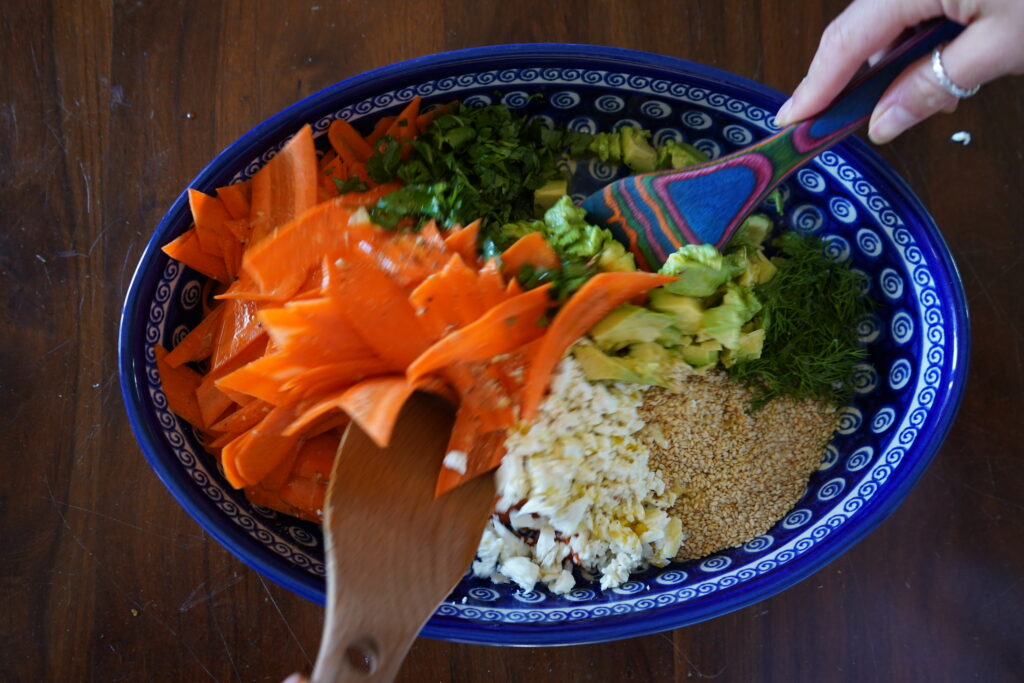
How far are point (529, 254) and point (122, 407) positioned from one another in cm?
94

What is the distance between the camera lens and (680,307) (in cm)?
139

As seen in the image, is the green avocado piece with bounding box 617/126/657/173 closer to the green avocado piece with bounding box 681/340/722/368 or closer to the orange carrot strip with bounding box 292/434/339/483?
the green avocado piece with bounding box 681/340/722/368

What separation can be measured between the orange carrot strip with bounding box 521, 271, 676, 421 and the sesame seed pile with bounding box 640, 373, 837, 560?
0.76 feet

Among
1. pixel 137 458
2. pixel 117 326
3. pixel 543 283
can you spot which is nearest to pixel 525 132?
pixel 543 283

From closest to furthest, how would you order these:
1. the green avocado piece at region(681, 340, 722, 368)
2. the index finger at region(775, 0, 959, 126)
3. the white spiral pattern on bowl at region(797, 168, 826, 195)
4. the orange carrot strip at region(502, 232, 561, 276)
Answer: the index finger at region(775, 0, 959, 126)
the orange carrot strip at region(502, 232, 561, 276)
the green avocado piece at region(681, 340, 722, 368)
the white spiral pattern on bowl at region(797, 168, 826, 195)

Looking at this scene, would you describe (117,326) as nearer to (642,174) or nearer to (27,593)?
(27,593)

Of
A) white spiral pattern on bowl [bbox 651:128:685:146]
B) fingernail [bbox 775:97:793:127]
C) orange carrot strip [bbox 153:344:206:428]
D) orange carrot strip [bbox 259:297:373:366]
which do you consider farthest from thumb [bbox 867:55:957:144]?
orange carrot strip [bbox 153:344:206:428]

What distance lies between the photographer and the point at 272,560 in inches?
A: 54.5

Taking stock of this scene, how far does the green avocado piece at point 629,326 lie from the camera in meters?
1.37

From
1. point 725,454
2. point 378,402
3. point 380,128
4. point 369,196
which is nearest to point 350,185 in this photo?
point 369,196

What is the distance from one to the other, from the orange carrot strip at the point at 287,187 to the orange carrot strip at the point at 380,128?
0.13 m

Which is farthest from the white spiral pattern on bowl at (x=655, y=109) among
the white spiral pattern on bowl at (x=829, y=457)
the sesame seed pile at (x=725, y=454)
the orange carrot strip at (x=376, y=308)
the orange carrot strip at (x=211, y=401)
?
the orange carrot strip at (x=211, y=401)

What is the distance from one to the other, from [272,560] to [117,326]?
626 mm

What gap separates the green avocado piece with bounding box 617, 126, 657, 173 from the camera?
1545mm
